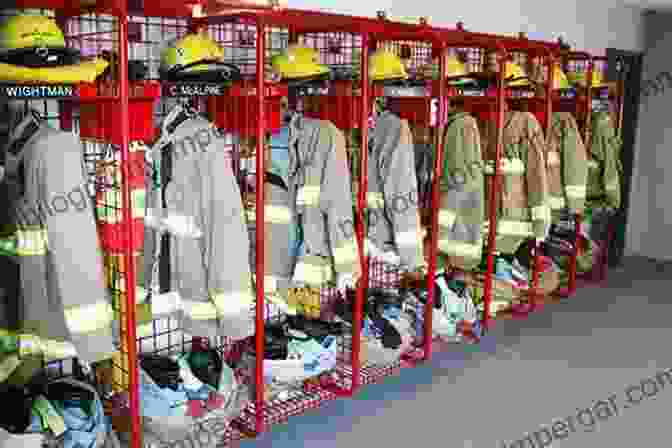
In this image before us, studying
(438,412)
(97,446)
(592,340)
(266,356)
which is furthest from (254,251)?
(592,340)

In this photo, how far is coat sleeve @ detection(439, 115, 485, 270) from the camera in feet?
14.0

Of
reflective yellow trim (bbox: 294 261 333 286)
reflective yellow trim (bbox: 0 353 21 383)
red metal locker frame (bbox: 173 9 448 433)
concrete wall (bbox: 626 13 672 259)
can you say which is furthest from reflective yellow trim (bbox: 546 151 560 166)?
reflective yellow trim (bbox: 0 353 21 383)

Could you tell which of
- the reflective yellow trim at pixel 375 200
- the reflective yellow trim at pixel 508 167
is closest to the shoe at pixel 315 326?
the reflective yellow trim at pixel 375 200

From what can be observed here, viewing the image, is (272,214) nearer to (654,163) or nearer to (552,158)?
(552,158)

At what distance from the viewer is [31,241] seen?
7.66ft

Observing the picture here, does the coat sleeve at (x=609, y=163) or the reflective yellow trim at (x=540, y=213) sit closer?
the reflective yellow trim at (x=540, y=213)

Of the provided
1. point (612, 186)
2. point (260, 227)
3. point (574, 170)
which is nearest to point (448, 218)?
point (574, 170)

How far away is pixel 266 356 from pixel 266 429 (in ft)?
1.24

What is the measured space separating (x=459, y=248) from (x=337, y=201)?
1.36m

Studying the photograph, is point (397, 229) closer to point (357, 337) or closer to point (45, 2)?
point (357, 337)

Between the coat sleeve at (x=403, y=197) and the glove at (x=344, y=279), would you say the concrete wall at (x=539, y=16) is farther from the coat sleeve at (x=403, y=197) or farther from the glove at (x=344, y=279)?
the glove at (x=344, y=279)

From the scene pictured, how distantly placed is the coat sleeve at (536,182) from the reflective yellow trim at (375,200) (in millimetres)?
1424

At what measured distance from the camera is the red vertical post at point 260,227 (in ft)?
9.41

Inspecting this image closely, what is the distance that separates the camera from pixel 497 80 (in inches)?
174
